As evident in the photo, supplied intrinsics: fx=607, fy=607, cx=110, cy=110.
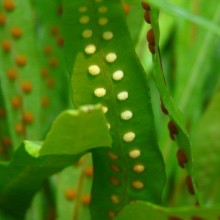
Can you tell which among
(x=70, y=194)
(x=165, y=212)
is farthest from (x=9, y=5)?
(x=165, y=212)

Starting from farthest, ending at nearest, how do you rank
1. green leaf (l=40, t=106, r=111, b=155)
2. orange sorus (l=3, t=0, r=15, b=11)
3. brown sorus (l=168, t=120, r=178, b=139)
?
orange sorus (l=3, t=0, r=15, b=11)
brown sorus (l=168, t=120, r=178, b=139)
green leaf (l=40, t=106, r=111, b=155)

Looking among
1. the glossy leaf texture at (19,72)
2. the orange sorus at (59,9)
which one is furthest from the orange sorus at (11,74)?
the orange sorus at (59,9)

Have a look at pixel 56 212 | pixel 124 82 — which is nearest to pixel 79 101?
pixel 124 82

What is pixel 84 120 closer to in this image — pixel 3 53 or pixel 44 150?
pixel 44 150

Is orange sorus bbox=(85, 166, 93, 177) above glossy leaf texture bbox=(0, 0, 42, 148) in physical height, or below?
below

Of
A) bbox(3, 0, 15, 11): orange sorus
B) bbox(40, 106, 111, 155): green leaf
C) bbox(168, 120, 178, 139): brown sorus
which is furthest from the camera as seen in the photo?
bbox(3, 0, 15, 11): orange sorus

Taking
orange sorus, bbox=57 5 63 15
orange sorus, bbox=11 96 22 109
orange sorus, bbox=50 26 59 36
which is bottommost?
orange sorus, bbox=11 96 22 109


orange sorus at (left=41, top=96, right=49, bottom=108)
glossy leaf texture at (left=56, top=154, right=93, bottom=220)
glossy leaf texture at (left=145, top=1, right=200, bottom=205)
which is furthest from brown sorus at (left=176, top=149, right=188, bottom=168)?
orange sorus at (left=41, top=96, right=49, bottom=108)

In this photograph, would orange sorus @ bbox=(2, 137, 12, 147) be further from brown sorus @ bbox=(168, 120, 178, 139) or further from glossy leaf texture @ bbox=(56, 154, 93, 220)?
brown sorus @ bbox=(168, 120, 178, 139)

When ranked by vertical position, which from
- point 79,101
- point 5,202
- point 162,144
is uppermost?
point 79,101
